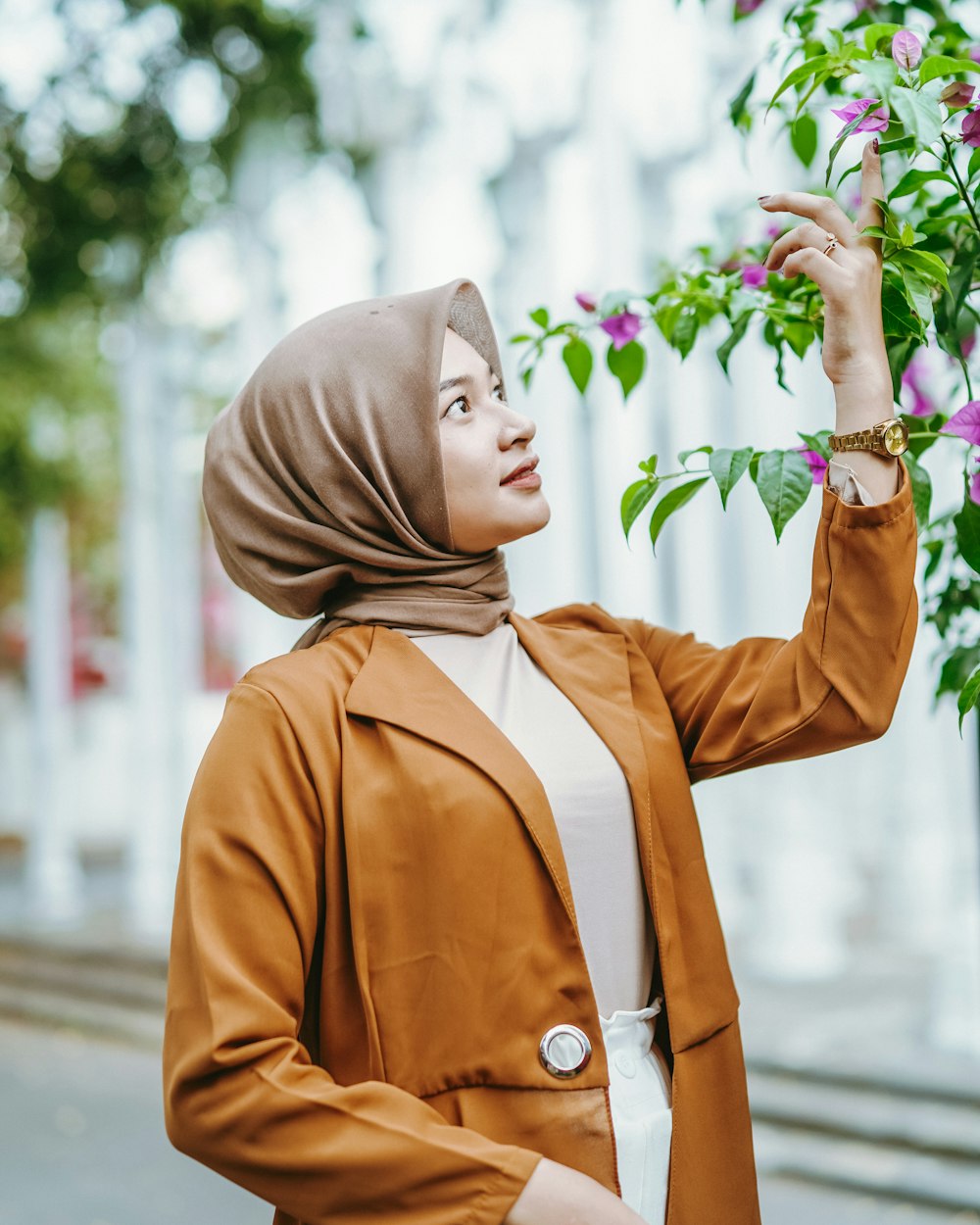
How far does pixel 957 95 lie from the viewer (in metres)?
1.26

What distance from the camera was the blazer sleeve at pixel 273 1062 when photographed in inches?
44.3

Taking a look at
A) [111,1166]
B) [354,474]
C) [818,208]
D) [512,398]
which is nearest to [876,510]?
[818,208]

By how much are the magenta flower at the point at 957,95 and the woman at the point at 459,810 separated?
0.41ft

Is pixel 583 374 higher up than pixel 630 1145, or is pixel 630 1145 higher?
pixel 583 374

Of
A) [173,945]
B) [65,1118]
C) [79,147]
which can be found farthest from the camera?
[79,147]

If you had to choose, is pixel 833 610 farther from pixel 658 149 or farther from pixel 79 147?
pixel 79 147

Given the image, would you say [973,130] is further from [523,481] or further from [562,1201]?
[562,1201]

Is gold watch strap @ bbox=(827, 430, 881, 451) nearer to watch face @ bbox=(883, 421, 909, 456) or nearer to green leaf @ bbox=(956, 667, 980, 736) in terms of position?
watch face @ bbox=(883, 421, 909, 456)

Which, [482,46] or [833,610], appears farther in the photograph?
[482,46]

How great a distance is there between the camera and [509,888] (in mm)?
1272

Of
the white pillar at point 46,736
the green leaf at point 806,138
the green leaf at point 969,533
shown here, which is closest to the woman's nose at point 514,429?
the green leaf at point 969,533

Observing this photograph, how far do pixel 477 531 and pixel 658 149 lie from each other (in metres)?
4.04

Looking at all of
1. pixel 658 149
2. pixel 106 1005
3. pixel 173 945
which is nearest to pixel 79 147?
pixel 658 149

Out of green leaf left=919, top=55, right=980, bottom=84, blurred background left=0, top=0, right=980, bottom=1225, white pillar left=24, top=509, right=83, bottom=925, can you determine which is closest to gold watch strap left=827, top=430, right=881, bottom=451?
green leaf left=919, top=55, right=980, bottom=84
